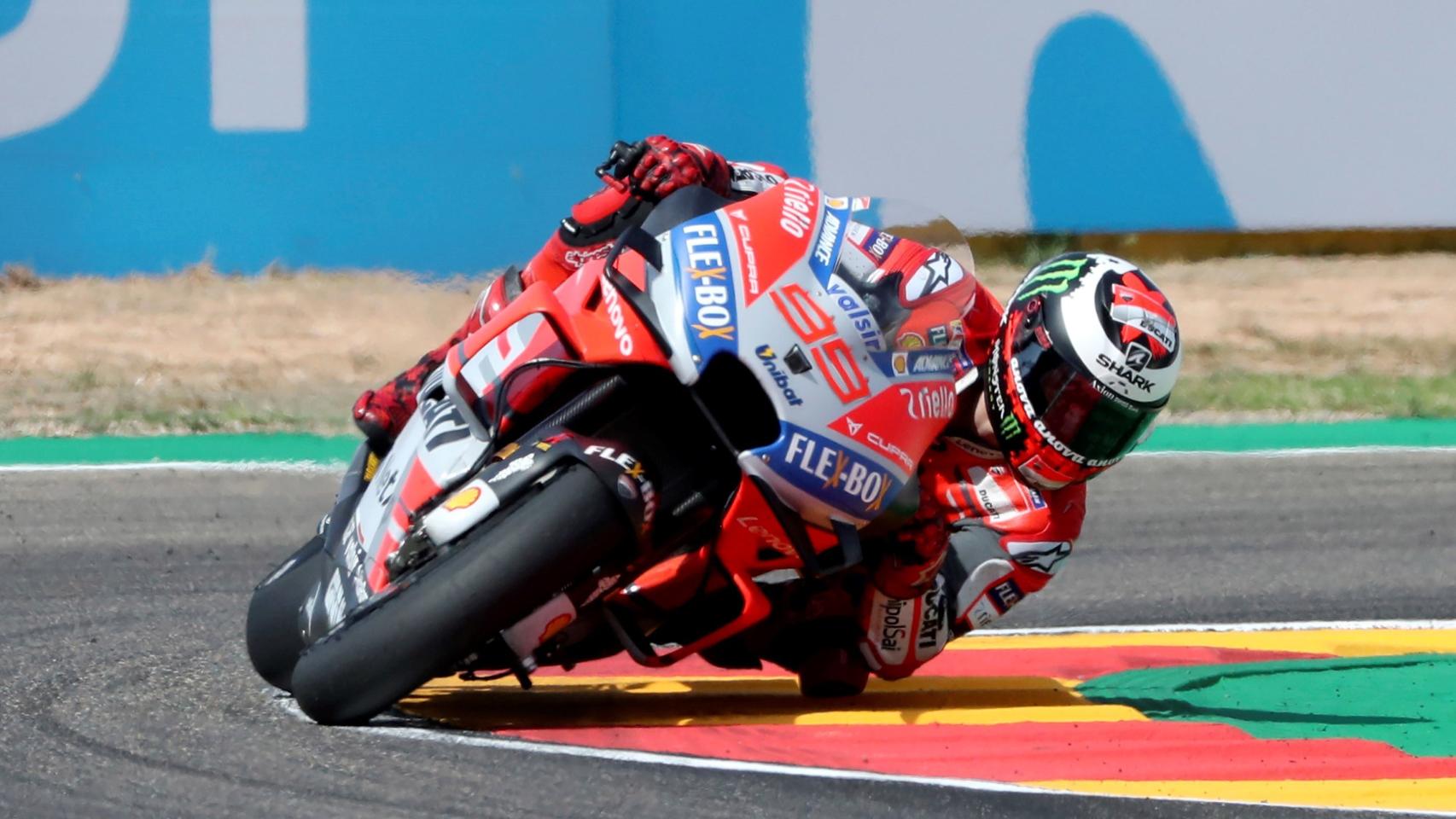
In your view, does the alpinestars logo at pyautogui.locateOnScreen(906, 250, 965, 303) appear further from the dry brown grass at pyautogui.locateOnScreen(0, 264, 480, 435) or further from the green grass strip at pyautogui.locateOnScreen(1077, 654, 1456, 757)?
the dry brown grass at pyautogui.locateOnScreen(0, 264, 480, 435)

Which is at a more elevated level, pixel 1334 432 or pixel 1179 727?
pixel 1179 727

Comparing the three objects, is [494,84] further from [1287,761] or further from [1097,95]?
[1287,761]

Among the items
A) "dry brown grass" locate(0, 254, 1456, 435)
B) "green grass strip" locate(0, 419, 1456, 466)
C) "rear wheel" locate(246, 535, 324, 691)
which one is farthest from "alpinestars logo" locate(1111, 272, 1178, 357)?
"dry brown grass" locate(0, 254, 1456, 435)

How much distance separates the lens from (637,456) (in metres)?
3.52

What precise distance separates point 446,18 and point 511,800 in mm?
7760

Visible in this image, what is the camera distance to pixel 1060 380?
4027 mm

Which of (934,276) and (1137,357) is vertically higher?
(934,276)

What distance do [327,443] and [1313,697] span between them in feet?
16.4

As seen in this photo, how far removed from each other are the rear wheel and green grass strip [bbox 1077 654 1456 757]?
1.93m

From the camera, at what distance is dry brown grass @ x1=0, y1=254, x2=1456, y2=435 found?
9.15 meters

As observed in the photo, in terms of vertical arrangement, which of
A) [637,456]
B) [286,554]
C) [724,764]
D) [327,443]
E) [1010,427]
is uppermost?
[637,456]

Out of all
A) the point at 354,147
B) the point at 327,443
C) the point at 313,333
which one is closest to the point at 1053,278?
the point at 327,443

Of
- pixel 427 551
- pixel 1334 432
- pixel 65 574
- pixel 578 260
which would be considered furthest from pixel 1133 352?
pixel 1334 432

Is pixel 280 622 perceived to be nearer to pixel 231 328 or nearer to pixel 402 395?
pixel 402 395
